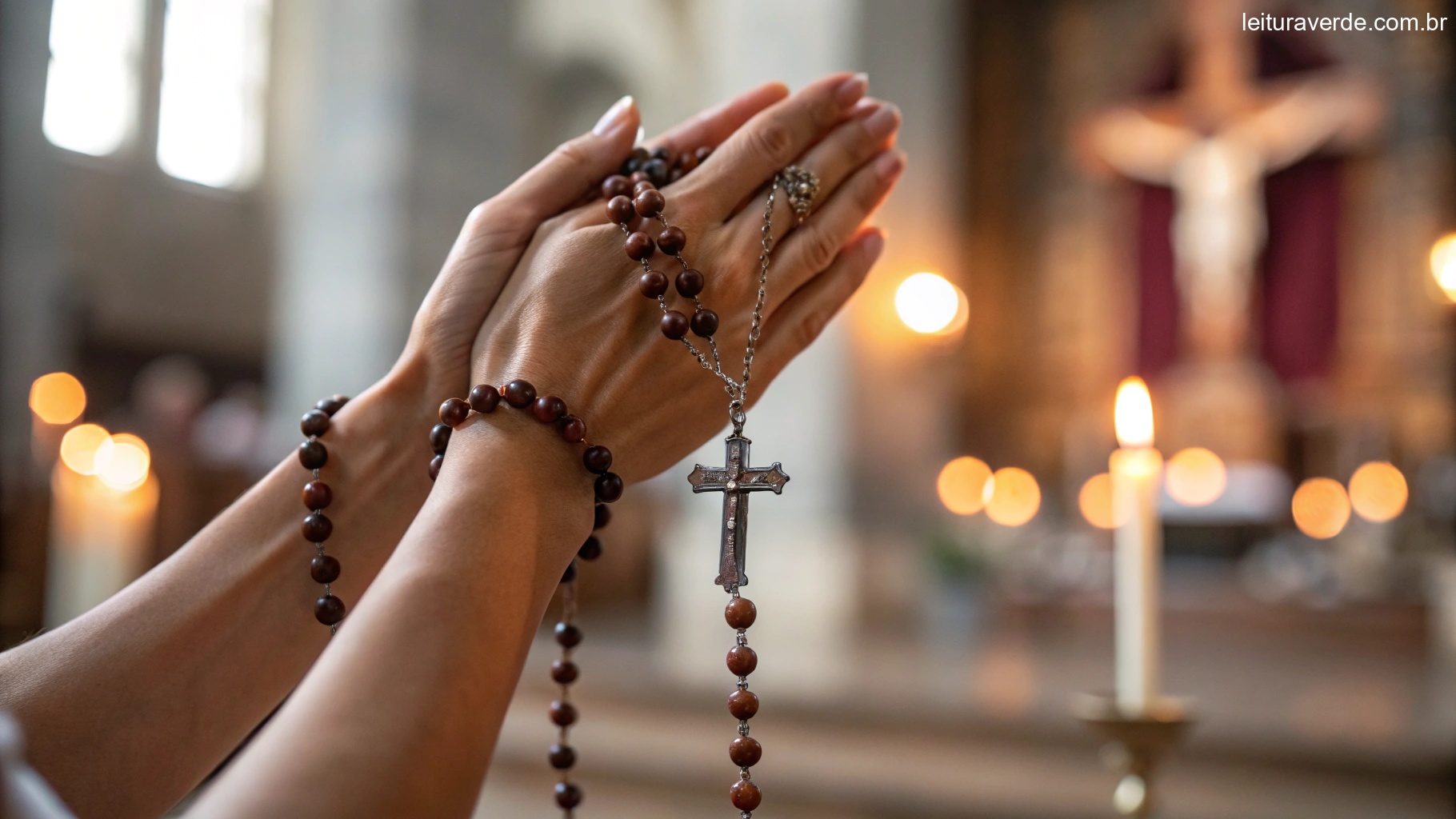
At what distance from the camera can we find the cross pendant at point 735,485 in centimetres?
83


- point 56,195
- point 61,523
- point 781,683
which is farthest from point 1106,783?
point 56,195

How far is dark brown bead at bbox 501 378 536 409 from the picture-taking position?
711 mm

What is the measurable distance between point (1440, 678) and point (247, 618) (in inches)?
146

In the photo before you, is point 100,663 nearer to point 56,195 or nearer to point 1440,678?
point 1440,678

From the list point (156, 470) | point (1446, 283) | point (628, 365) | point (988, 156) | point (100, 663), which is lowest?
point (100, 663)

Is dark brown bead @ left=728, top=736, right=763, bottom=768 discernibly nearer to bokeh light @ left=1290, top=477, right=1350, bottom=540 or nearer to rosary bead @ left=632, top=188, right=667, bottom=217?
rosary bead @ left=632, top=188, right=667, bottom=217

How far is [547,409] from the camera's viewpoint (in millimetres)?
713

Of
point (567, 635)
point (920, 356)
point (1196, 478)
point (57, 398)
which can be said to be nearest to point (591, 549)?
point (567, 635)

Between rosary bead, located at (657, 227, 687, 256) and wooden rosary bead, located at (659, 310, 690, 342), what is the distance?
1.9 inches

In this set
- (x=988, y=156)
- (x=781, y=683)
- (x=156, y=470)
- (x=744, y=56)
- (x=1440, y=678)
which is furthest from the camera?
(x=988, y=156)

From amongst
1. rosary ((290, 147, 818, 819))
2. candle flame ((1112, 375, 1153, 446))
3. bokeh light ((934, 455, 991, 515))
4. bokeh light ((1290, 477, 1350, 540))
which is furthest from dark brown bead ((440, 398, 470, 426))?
bokeh light ((1290, 477, 1350, 540))

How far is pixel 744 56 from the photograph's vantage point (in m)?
4.88

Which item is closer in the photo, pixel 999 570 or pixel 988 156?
pixel 999 570

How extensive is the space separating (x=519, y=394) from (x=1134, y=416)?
0.55m
